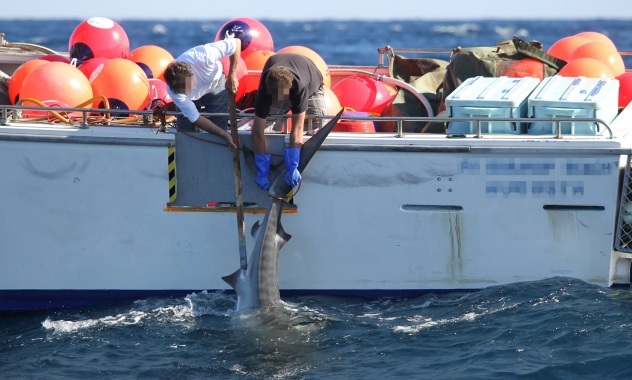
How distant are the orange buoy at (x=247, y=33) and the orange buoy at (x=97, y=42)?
100 centimetres

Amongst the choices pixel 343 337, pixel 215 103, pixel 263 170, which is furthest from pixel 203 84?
pixel 343 337

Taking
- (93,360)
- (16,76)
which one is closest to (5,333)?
(93,360)

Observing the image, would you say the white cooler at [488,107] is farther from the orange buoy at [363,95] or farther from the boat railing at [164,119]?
the orange buoy at [363,95]

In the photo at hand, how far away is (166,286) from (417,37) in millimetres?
50508

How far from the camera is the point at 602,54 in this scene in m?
9.84

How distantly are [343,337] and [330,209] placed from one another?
1056mm

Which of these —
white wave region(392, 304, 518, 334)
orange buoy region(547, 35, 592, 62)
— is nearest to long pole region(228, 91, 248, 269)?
white wave region(392, 304, 518, 334)

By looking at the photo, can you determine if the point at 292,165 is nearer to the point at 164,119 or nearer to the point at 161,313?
the point at 164,119

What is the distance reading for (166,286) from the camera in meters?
8.25

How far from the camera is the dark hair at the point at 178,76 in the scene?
7515 mm

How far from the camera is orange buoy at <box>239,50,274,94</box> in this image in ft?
29.7

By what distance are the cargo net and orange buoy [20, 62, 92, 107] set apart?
4.45 m

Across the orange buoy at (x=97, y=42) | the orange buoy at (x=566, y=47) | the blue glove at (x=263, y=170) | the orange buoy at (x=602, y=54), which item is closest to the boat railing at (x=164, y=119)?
the blue glove at (x=263, y=170)

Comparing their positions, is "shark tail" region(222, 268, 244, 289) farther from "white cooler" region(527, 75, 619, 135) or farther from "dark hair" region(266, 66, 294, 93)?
"white cooler" region(527, 75, 619, 135)
